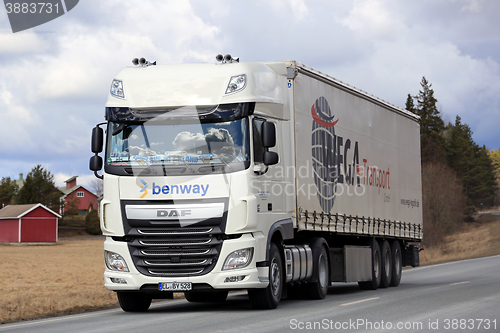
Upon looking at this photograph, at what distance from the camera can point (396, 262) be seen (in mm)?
20547

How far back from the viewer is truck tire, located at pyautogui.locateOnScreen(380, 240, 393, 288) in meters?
19.3

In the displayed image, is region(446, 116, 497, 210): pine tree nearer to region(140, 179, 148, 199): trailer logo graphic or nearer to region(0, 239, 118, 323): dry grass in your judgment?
region(0, 239, 118, 323): dry grass

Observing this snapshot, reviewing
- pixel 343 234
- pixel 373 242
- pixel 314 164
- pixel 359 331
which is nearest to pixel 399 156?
pixel 373 242

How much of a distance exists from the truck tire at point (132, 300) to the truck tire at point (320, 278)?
360 cm

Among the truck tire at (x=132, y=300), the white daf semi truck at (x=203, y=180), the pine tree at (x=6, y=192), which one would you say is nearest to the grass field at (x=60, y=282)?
the truck tire at (x=132, y=300)

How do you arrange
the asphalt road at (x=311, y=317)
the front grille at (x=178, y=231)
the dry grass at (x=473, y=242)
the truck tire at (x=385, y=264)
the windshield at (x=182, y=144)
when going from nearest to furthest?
1. the asphalt road at (x=311, y=317)
2. the front grille at (x=178, y=231)
3. the windshield at (x=182, y=144)
4. the truck tire at (x=385, y=264)
5. the dry grass at (x=473, y=242)

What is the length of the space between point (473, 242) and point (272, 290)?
61.9m

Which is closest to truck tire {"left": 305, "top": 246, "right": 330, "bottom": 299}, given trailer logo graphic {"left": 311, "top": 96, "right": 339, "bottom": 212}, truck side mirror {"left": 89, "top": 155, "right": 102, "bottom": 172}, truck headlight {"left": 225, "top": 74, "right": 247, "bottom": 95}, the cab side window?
trailer logo graphic {"left": 311, "top": 96, "right": 339, "bottom": 212}

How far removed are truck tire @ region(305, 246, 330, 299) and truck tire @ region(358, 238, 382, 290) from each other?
333cm

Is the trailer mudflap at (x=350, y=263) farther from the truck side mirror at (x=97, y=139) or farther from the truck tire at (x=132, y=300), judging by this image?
the truck side mirror at (x=97, y=139)

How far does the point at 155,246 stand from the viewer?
1168 cm

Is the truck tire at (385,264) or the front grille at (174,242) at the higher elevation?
the front grille at (174,242)

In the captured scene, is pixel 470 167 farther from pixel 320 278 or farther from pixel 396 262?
pixel 320 278

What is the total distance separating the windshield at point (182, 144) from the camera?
11.7 metres
